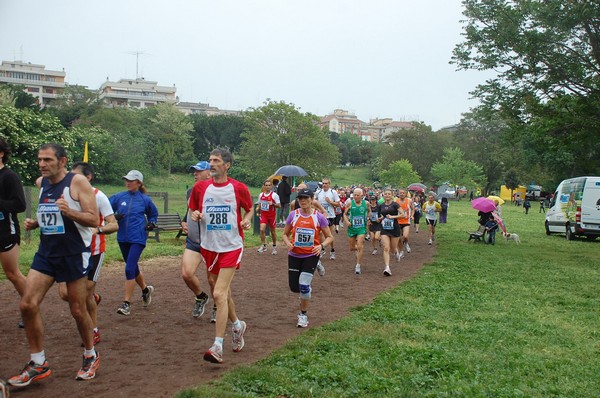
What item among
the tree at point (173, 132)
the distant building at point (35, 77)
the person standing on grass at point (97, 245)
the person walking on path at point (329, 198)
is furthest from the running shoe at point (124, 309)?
the distant building at point (35, 77)

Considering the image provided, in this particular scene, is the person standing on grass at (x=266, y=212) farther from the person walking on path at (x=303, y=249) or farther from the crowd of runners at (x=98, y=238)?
the person walking on path at (x=303, y=249)

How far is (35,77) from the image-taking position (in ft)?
384

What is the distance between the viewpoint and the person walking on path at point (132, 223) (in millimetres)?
8120

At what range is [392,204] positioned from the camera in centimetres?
1338

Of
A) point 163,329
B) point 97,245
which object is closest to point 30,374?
point 97,245

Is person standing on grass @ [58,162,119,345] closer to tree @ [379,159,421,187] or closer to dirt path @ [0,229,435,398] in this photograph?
dirt path @ [0,229,435,398]

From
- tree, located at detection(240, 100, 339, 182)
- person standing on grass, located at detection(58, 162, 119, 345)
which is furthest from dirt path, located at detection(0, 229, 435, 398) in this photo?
tree, located at detection(240, 100, 339, 182)

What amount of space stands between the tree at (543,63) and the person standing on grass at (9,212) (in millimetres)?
16211

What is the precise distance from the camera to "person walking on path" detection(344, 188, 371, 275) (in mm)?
13234

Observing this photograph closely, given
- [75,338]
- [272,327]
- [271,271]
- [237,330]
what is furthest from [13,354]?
[271,271]

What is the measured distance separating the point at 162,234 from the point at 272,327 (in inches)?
481

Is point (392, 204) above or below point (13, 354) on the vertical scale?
above

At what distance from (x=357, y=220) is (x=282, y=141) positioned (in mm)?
40190

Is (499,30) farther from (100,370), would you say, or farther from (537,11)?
(100,370)
